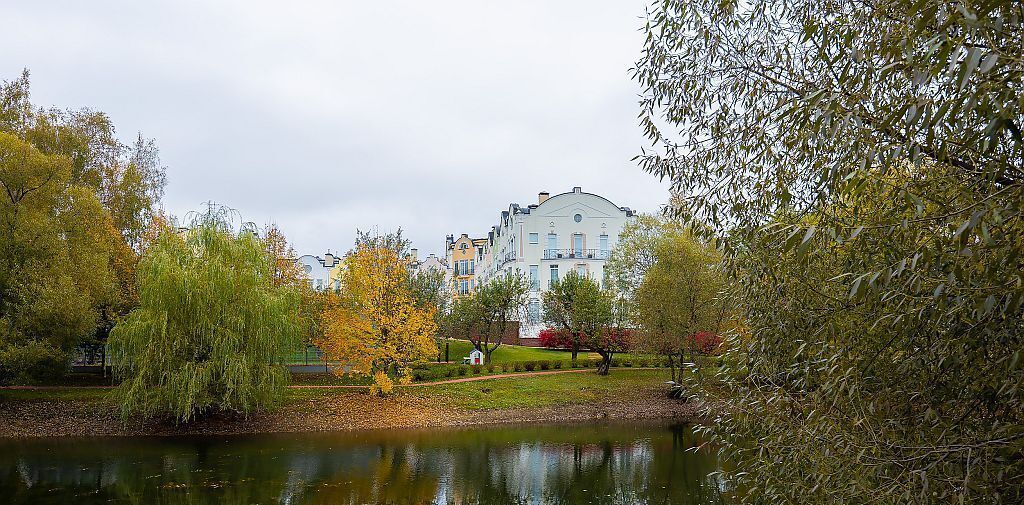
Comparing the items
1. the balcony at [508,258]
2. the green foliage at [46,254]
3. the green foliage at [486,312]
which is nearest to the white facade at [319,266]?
the balcony at [508,258]

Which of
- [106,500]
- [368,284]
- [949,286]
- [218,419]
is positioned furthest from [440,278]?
[949,286]

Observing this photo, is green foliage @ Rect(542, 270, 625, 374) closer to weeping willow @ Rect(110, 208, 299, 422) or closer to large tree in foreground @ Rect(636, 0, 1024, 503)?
weeping willow @ Rect(110, 208, 299, 422)

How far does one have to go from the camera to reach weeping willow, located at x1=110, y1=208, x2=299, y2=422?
2595 centimetres

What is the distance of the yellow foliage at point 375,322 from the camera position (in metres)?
32.2

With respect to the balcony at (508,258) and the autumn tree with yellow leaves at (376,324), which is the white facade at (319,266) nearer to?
the balcony at (508,258)

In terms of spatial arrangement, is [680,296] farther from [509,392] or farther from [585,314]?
[509,392]

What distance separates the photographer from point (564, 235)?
57.2 metres

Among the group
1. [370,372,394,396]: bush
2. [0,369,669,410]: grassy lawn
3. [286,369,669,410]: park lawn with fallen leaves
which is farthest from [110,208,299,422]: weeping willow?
[370,372,394,396]: bush

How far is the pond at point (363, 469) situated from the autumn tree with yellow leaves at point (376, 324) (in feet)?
16.2

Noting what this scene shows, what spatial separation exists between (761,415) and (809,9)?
12.9ft

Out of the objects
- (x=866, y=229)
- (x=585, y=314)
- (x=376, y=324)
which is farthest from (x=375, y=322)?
(x=866, y=229)

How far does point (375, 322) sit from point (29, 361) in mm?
13326

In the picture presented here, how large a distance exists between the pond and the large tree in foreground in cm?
958

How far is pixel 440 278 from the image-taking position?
49031 millimetres
